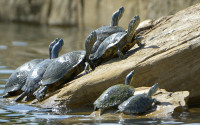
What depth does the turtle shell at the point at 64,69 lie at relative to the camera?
6.23m

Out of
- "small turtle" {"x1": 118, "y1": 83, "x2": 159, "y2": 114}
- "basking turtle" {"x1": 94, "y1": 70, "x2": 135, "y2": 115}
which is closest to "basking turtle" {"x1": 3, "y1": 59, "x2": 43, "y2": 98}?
"basking turtle" {"x1": 94, "y1": 70, "x2": 135, "y2": 115}

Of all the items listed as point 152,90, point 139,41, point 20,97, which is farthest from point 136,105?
point 20,97

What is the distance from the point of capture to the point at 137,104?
4.98 m

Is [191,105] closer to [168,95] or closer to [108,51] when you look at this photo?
[168,95]

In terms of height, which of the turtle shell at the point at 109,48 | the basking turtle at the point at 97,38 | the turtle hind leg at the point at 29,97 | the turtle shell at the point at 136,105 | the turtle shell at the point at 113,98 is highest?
the basking turtle at the point at 97,38

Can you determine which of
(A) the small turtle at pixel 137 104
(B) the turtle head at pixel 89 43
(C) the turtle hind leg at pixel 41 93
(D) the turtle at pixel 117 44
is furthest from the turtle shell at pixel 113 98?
(B) the turtle head at pixel 89 43

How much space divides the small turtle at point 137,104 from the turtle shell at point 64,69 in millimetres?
1395

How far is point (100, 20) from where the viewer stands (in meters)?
16.0

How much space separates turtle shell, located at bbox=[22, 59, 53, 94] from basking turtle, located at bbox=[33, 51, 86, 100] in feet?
0.29

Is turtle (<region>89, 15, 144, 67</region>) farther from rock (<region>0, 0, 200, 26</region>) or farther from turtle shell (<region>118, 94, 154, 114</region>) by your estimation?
rock (<region>0, 0, 200, 26</region>)

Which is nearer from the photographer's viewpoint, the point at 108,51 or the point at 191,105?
the point at 191,105

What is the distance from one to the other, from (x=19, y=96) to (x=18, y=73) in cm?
65

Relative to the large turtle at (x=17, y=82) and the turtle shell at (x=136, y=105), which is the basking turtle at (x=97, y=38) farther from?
the turtle shell at (x=136, y=105)

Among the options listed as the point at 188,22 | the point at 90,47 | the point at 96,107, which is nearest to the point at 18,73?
the point at 90,47
